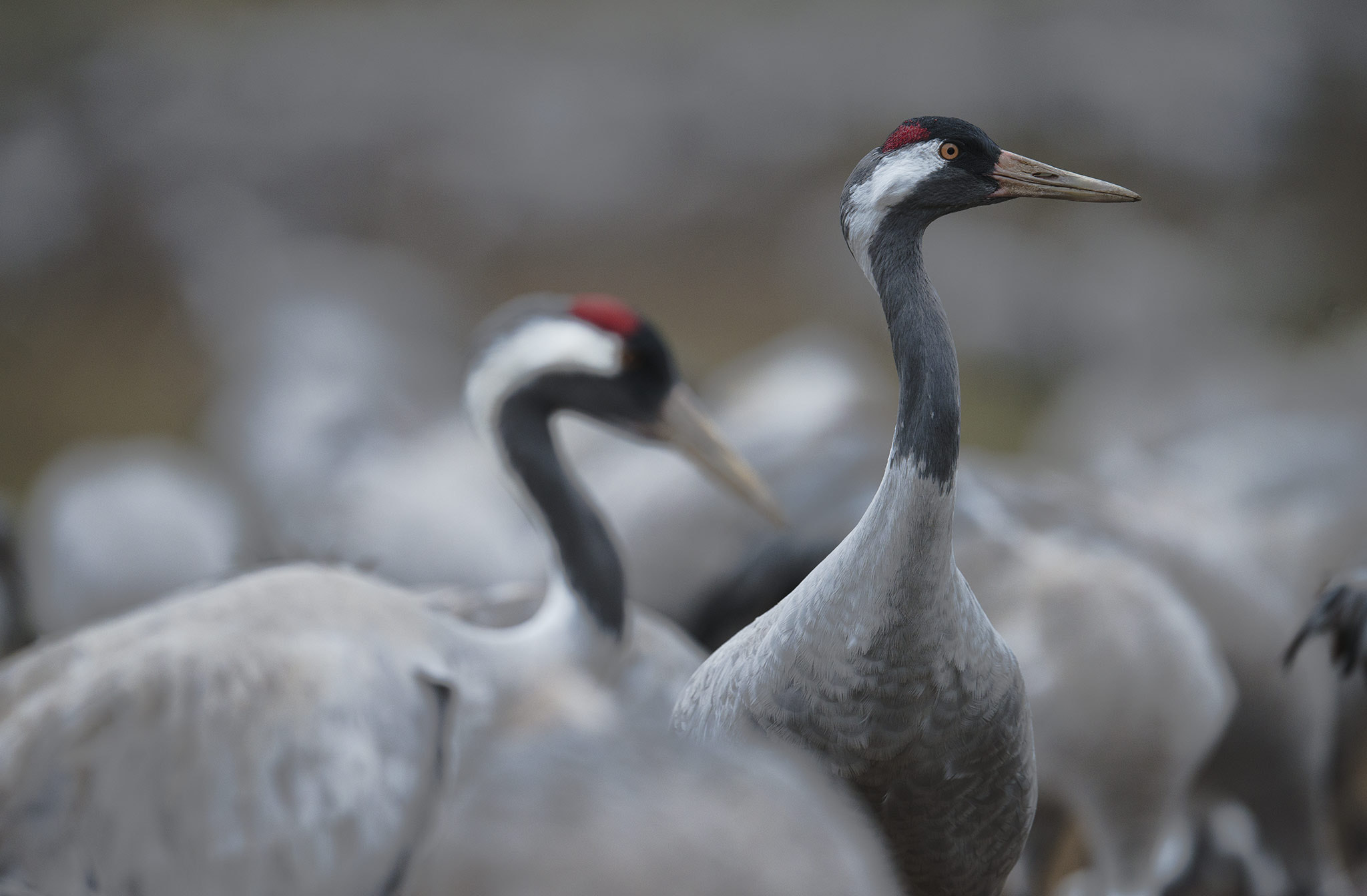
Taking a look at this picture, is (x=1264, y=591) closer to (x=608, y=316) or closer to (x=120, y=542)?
(x=608, y=316)

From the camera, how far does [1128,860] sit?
158cm

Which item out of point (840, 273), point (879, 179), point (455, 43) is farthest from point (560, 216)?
point (879, 179)

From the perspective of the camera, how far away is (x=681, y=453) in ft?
5.70

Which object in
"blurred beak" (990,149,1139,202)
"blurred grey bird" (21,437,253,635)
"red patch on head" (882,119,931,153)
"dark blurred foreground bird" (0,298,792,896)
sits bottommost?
"blurred grey bird" (21,437,253,635)

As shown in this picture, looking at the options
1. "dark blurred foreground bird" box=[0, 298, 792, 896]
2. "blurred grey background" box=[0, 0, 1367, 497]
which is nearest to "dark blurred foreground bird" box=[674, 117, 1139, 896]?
"dark blurred foreground bird" box=[0, 298, 792, 896]

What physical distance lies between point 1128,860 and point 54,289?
17.2 feet

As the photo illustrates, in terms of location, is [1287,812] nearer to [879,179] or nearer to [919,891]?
[919,891]

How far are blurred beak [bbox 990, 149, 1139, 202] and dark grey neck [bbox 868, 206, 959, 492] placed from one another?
7cm

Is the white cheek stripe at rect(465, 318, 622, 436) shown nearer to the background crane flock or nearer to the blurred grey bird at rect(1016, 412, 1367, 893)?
the background crane flock

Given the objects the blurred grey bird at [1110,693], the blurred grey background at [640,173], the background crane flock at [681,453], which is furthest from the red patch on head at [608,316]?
the blurred grey background at [640,173]

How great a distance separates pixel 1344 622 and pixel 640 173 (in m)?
4.43

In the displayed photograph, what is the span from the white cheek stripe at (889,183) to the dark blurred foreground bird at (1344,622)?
84 cm

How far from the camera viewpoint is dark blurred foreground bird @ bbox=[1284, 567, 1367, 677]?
1444 millimetres

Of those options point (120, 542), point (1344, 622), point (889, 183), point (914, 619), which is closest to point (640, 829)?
point (914, 619)
